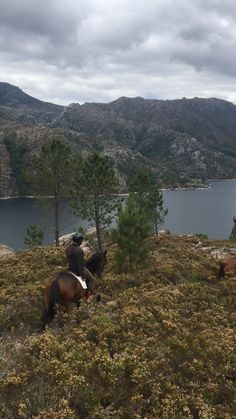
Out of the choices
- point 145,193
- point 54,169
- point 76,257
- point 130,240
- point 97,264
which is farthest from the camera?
point 145,193

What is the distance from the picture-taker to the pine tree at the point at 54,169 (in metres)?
54.4

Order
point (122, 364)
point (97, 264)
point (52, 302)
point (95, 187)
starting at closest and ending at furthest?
point (122, 364)
point (52, 302)
point (97, 264)
point (95, 187)

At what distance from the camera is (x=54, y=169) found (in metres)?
54.8

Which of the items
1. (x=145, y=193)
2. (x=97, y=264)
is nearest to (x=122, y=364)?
(x=97, y=264)

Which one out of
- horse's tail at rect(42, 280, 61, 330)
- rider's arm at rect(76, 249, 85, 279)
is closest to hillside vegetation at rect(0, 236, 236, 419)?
horse's tail at rect(42, 280, 61, 330)

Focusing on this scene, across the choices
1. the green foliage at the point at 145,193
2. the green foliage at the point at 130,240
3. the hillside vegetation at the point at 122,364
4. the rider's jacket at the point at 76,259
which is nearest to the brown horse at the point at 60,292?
the hillside vegetation at the point at 122,364

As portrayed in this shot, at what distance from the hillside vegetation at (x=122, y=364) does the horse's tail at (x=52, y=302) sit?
0.89 feet

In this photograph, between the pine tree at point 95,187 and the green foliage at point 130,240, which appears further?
the pine tree at point 95,187

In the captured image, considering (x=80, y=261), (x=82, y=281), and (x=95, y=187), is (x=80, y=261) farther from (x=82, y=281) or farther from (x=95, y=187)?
(x=95, y=187)

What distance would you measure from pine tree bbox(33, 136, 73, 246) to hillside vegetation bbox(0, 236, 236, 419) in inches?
1573

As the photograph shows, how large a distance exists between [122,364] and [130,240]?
19236 mm

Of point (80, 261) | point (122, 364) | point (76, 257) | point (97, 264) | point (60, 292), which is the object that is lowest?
point (97, 264)

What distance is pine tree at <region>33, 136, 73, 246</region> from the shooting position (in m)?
54.4

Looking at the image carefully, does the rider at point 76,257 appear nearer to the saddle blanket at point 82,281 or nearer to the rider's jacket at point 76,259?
the rider's jacket at point 76,259
